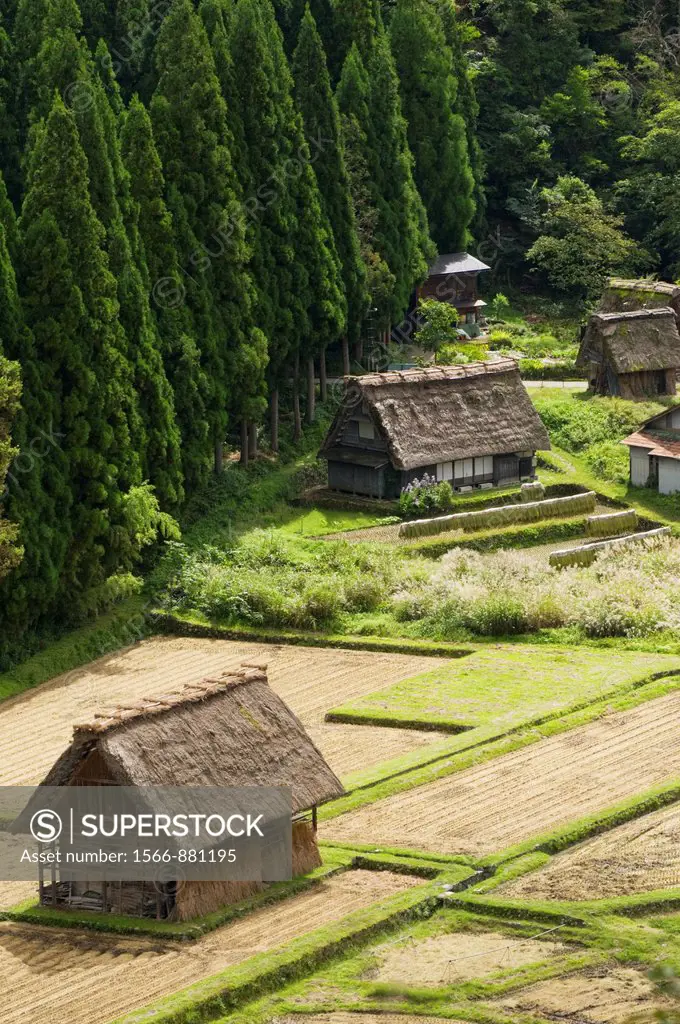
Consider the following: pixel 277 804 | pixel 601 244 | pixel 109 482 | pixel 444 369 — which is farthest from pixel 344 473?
pixel 277 804

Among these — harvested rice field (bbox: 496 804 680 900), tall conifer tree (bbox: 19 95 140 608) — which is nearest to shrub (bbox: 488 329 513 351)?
tall conifer tree (bbox: 19 95 140 608)

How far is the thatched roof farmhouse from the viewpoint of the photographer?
59875 millimetres

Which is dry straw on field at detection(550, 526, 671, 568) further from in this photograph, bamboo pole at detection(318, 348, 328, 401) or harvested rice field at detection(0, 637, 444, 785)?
bamboo pole at detection(318, 348, 328, 401)

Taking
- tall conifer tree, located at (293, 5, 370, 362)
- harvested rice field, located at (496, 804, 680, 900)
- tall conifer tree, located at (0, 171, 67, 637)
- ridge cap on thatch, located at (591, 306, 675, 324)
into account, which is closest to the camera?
harvested rice field, located at (496, 804, 680, 900)

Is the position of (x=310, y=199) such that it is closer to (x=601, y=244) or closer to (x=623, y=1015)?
(x=601, y=244)

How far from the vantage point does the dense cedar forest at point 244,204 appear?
47.5m

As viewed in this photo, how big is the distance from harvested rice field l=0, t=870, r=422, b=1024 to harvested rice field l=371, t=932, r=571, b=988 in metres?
1.62

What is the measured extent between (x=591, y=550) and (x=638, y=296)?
67.6 ft

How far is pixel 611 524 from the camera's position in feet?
186

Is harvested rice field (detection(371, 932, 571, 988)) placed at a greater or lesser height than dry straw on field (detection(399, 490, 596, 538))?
lesser

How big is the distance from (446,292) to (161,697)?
45.2 m

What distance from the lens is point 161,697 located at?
109 feet

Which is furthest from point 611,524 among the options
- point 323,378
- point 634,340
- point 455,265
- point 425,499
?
point 455,265

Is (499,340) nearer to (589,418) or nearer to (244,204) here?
(589,418)
